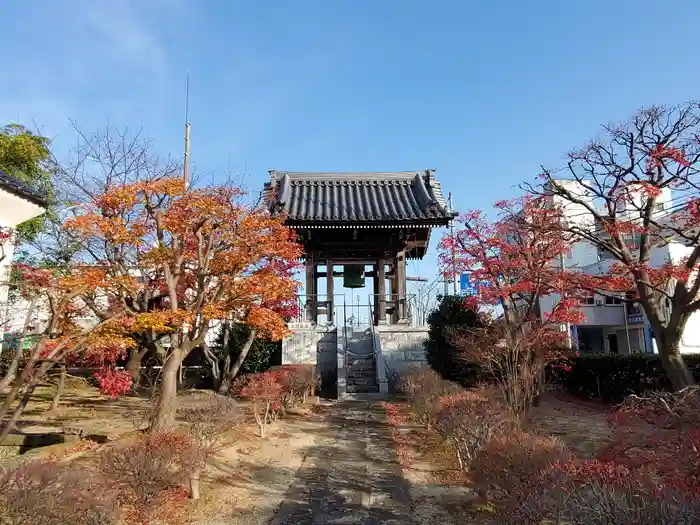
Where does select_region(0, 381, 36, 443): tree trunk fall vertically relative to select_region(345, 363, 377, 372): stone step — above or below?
above

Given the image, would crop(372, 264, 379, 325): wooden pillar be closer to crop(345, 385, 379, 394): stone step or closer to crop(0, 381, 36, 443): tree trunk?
crop(345, 385, 379, 394): stone step

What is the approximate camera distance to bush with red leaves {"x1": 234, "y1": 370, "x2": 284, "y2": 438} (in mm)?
9273

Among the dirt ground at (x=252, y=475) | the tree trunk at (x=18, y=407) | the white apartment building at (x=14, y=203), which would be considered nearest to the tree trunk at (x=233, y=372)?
the dirt ground at (x=252, y=475)

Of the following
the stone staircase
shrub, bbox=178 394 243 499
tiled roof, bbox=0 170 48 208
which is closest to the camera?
shrub, bbox=178 394 243 499

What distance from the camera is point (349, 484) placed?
6.25 m

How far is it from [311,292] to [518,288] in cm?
833

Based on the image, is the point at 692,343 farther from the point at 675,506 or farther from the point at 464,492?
the point at 675,506

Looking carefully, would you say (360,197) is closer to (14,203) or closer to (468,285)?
(468,285)

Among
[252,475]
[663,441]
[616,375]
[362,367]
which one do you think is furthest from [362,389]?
[663,441]

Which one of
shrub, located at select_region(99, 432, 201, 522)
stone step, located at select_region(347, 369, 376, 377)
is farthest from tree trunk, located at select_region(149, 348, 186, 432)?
stone step, located at select_region(347, 369, 376, 377)

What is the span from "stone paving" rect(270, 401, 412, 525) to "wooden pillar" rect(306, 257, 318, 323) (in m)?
7.31

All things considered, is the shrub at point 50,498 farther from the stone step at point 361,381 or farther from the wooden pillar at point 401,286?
the wooden pillar at point 401,286

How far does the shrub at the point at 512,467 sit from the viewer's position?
12.4ft

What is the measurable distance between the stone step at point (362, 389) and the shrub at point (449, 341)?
5.80ft
